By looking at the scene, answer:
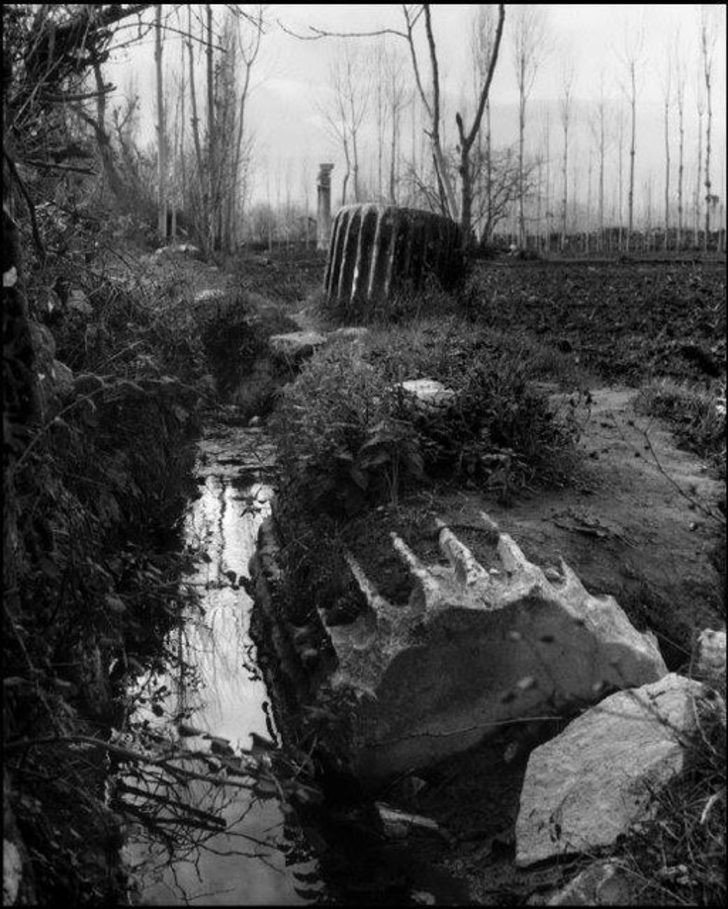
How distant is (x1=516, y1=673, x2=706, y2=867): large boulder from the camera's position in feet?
10.7

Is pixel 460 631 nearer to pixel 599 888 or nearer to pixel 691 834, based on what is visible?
pixel 599 888

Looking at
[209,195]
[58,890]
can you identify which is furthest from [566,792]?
[209,195]

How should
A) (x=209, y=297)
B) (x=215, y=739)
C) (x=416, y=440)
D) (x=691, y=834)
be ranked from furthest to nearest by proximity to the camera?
(x=209, y=297), (x=416, y=440), (x=215, y=739), (x=691, y=834)

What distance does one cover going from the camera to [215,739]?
318cm

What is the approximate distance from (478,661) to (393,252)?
8.41 meters

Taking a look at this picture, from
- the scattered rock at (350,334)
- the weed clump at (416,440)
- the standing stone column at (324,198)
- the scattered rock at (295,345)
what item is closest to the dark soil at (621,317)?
the scattered rock at (350,334)

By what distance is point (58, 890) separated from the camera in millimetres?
2873

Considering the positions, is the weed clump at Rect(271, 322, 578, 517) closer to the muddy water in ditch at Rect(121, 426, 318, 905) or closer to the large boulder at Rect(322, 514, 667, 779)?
the muddy water in ditch at Rect(121, 426, 318, 905)

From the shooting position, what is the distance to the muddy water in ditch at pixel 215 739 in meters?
3.65

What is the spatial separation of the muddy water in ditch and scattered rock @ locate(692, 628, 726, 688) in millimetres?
1532

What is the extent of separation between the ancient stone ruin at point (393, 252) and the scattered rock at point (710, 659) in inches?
337

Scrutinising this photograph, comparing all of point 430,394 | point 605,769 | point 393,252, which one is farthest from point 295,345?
point 605,769

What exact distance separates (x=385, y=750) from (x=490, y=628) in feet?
2.20

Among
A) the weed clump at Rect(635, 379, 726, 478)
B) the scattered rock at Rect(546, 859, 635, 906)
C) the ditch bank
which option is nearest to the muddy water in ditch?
the ditch bank
